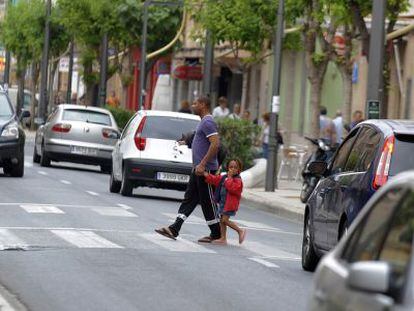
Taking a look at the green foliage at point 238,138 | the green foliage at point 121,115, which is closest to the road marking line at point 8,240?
the green foliage at point 238,138

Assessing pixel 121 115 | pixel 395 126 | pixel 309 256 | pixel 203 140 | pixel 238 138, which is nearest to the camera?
pixel 395 126

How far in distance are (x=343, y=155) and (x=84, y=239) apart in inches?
139

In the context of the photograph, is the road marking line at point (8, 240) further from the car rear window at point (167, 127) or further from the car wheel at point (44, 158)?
the car wheel at point (44, 158)

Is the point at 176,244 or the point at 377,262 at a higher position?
the point at 377,262

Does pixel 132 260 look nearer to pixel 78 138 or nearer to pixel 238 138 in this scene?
pixel 238 138

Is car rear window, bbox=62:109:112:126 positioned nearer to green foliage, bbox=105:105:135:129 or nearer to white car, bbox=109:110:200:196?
white car, bbox=109:110:200:196

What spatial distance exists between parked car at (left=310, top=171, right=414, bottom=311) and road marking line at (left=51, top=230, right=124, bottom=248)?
30.0 ft

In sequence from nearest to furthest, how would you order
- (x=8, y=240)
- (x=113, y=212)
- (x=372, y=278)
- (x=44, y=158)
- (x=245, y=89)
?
(x=372, y=278) < (x=8, y=240) < (x=113, y=212) < (x=44, y=158) < (x=245, y=89)

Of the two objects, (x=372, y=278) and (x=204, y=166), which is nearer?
(x=372, y=278)

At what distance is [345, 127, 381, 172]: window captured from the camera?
13.5m

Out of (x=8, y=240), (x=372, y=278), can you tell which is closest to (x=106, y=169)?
(x=8, y=240)

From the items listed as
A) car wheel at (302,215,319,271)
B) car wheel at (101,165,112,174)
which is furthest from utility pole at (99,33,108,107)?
car wheel at (302,215,319,271)

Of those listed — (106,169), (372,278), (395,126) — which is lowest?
(106,169)

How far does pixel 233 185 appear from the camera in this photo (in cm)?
1802
